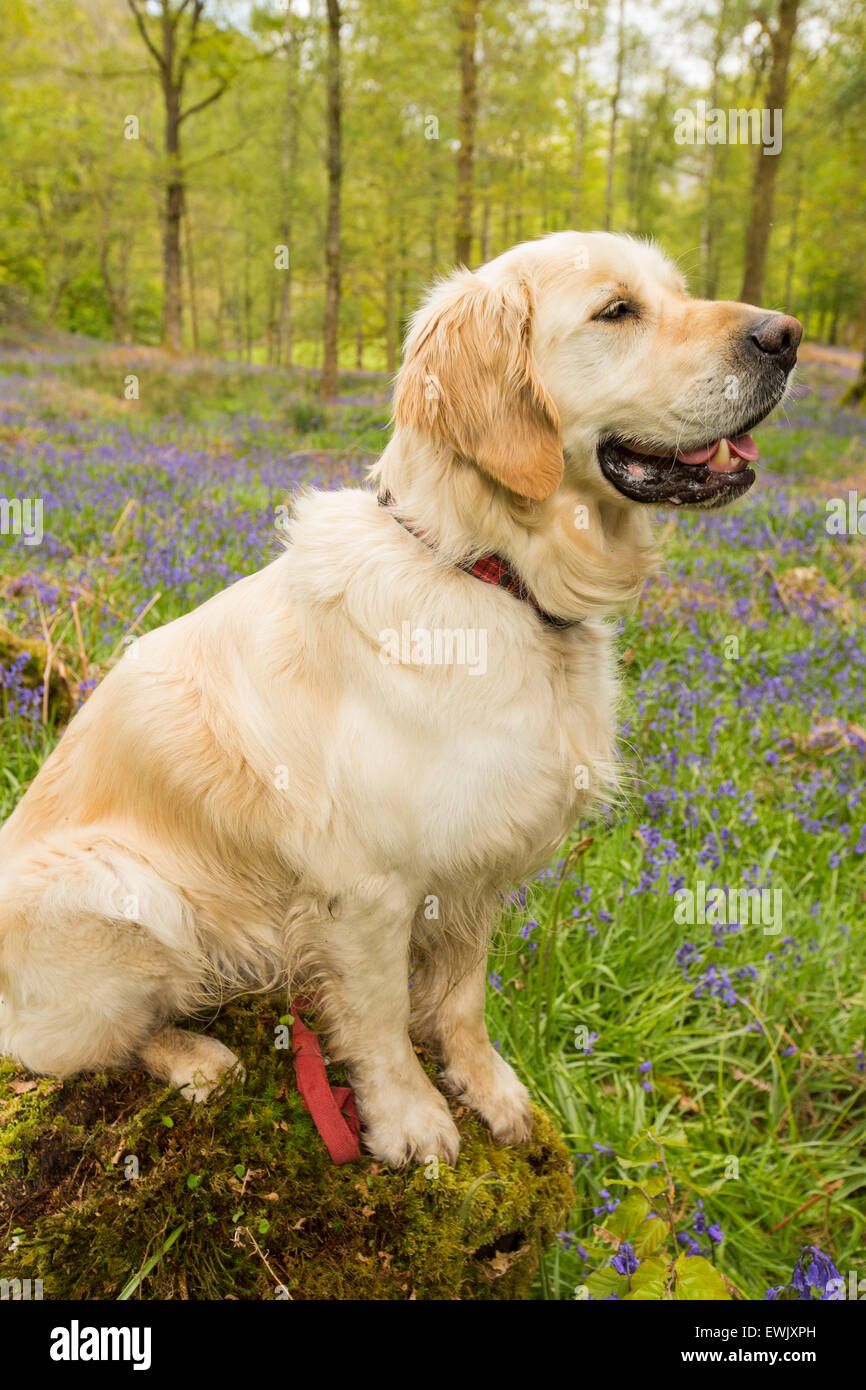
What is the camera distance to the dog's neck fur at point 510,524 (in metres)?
1.82

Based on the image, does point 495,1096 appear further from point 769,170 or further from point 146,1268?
point 769,170

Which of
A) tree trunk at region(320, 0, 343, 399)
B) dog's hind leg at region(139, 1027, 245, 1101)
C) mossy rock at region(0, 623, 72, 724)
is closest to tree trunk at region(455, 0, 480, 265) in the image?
tree trunk at region(320, 0, 343, 399)

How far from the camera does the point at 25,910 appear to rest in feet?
6.16

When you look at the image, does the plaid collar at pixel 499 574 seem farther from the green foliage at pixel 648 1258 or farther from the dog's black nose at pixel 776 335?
the green foliage at pixel 648 1258

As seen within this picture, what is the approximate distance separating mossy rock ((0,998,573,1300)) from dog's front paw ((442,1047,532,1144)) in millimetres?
99

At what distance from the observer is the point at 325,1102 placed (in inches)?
76.3

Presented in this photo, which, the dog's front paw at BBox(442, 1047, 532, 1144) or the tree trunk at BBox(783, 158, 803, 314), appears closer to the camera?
the dog's front paw at BBox(442, 1047, 532, 1144)

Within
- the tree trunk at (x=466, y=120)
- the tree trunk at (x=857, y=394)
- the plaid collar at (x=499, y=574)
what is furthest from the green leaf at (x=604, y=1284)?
the tree trunk at (x=857, y=394)

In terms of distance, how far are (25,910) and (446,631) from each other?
1097 mm

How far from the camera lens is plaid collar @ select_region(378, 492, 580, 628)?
184 centimetres

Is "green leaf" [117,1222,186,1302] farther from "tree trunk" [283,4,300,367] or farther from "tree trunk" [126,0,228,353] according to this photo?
"tree trunk" [126,0,228,353]
